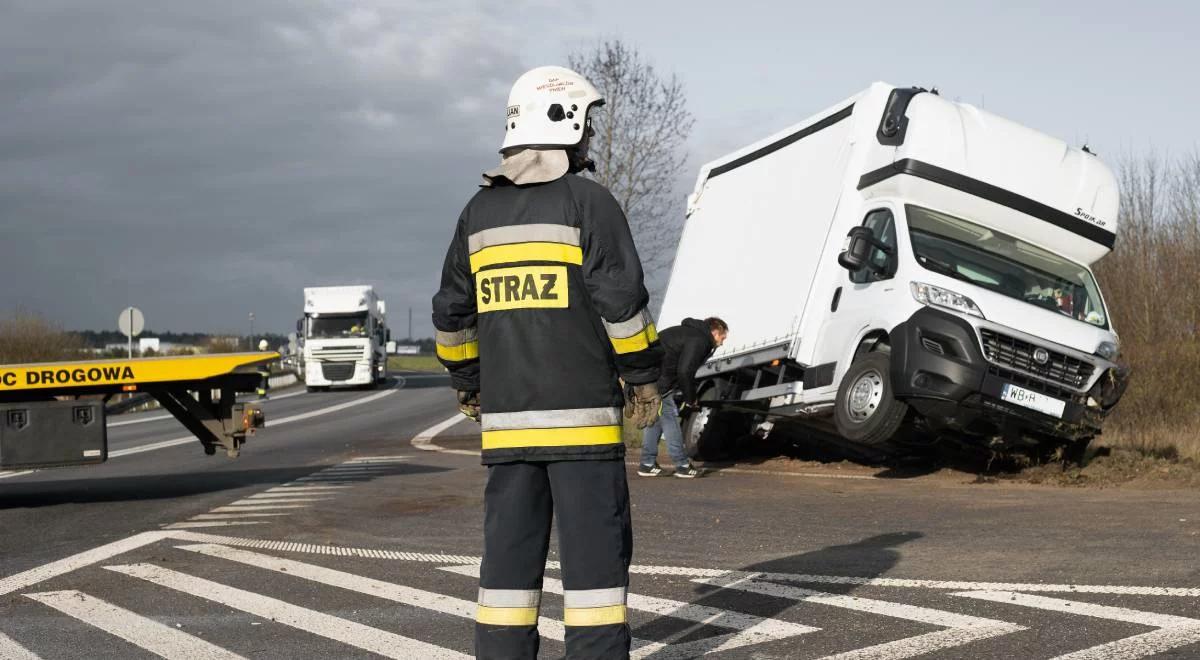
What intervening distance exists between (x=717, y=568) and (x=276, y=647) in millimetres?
2627

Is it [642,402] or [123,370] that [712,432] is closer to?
[123,370]

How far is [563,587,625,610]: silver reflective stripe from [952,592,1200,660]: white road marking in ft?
5.91

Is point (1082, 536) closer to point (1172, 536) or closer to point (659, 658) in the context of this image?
point (1172, 536)

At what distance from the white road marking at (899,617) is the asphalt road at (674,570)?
2 cm

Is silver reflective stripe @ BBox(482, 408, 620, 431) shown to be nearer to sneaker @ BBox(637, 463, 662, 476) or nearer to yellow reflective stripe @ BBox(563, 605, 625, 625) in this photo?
yellow reflective stripe @ BBox(563, 605, 625, 625)

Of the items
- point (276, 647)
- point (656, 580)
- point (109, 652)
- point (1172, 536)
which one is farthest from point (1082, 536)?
point (109, 652)

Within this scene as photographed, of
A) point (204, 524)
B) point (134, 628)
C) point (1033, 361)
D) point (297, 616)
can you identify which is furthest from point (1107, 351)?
point (134, 628)

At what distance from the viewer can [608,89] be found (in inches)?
1345

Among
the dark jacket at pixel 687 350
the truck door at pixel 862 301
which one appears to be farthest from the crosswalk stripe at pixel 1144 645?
the dark jacket at pixel 687 350

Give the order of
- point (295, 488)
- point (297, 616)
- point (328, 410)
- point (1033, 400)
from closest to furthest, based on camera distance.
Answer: point (297, 616)
point (1033, 400)
point (295, 488)
point (328, 410)

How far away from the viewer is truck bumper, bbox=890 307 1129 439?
35.9 ft

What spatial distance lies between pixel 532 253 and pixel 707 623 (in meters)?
2.17

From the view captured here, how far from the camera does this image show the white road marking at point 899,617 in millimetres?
4984

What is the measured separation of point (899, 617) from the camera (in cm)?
562
